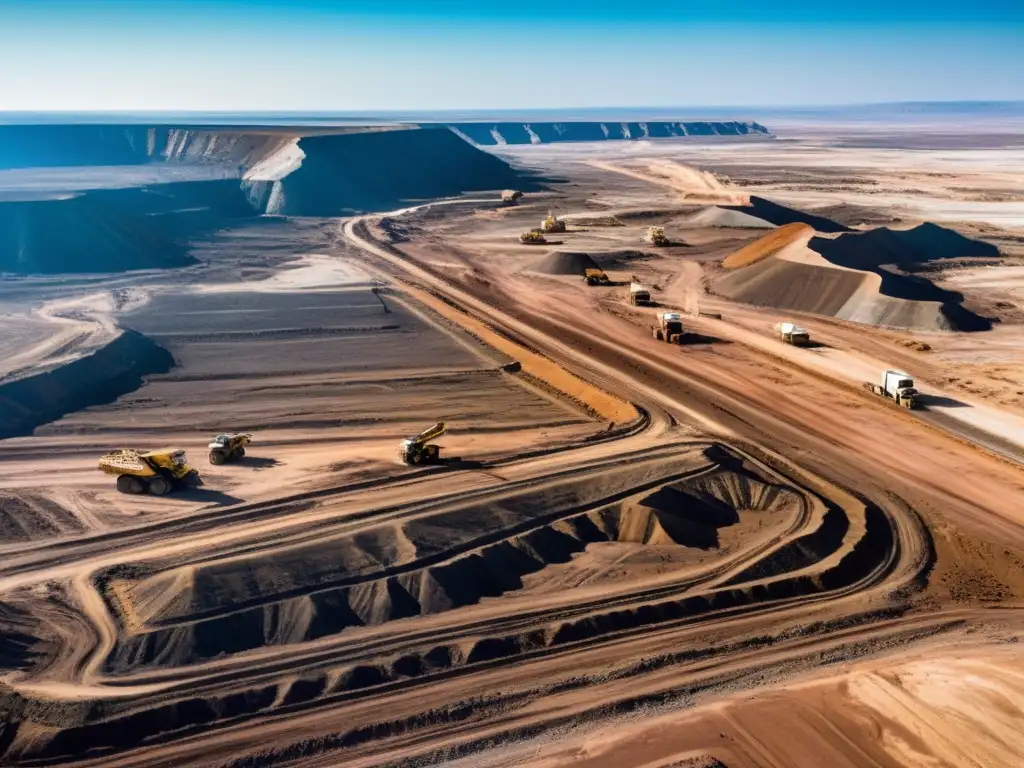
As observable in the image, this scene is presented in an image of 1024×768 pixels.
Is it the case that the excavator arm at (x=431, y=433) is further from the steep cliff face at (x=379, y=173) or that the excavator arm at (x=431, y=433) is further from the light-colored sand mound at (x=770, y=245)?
the steep cliff face at (x=379, y=173)

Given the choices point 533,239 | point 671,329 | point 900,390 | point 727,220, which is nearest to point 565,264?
point 533,239

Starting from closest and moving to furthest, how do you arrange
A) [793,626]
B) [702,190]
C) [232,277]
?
1. [793,626]
2. [232,277]
3. [702,190]

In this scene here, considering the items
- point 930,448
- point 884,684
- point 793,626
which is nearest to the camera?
point 884,684

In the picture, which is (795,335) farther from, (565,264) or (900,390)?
(565,264)

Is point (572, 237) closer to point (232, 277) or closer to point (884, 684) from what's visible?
point (232, 277)

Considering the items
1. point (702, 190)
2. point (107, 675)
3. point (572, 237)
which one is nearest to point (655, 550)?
point (107, 675)

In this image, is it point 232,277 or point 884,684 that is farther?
point 232,277

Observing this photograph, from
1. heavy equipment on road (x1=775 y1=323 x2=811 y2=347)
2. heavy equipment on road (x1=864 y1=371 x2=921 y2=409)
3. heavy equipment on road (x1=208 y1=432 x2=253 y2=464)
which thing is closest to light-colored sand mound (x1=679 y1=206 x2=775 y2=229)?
heavy equipment on road (x1=775 y1=323 x2=811 y2=347)
